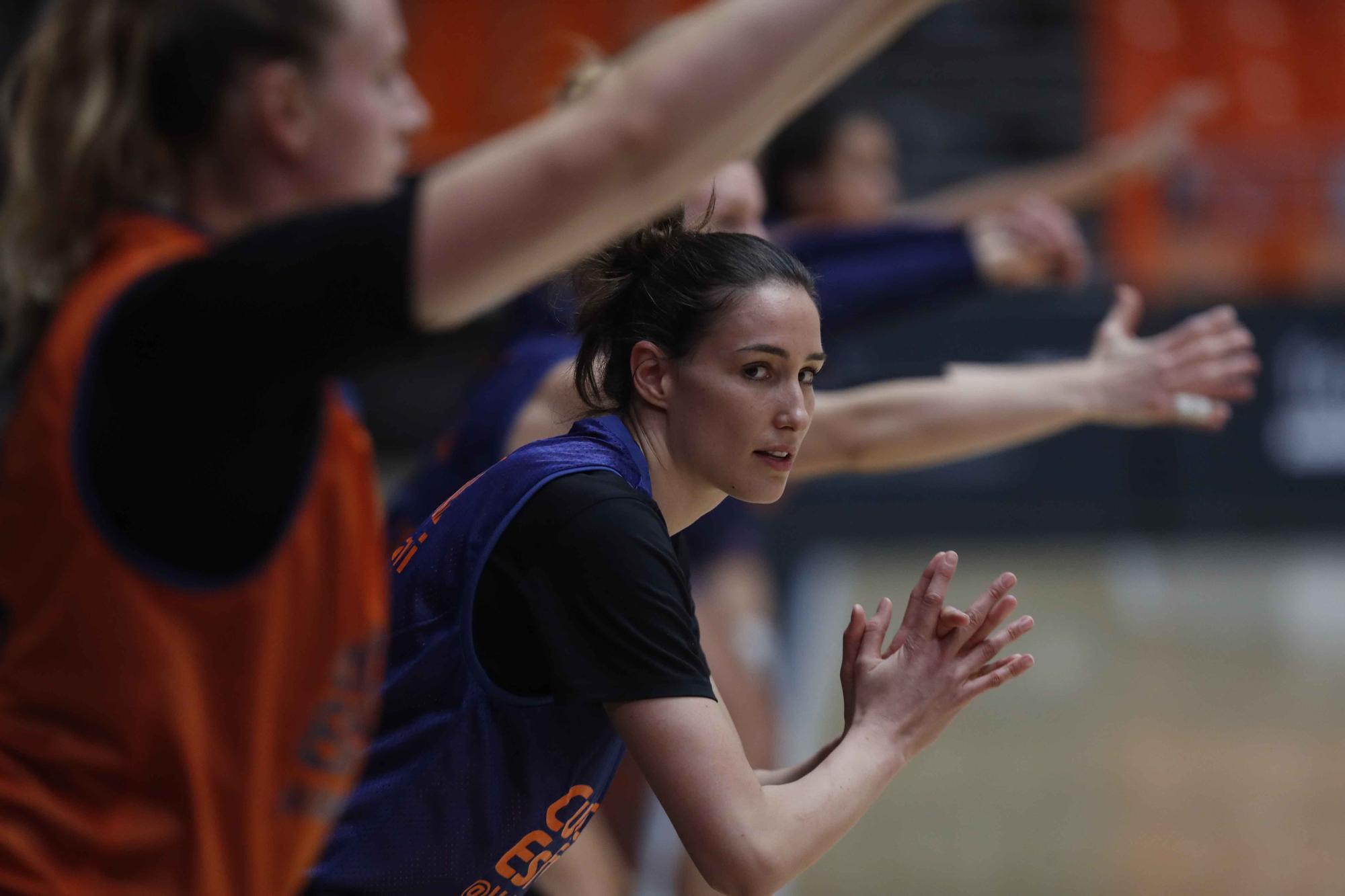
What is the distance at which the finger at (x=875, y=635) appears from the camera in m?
1.12

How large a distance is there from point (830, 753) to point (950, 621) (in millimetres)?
148

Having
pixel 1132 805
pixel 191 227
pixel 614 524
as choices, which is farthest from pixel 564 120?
pixel 1132 805

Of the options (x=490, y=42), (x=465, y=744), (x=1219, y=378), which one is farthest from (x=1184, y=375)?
(x=490, y=42)

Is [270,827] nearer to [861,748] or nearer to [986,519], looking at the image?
[861,748]

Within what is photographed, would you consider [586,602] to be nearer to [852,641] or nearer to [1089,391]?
[852,641]

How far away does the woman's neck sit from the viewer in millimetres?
1086

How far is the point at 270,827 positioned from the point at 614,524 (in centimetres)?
31

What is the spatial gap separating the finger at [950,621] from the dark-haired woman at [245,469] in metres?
0.36

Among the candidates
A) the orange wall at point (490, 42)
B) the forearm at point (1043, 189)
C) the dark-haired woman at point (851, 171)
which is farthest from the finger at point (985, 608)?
the orange wall at point (490, 42)

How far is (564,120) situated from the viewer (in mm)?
878

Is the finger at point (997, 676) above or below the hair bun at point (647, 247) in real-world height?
below

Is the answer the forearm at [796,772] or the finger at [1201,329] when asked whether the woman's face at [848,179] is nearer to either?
the finger at [1201,329]

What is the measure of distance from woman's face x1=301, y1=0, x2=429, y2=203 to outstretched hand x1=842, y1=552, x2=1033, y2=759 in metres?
0.63

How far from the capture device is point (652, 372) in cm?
104
